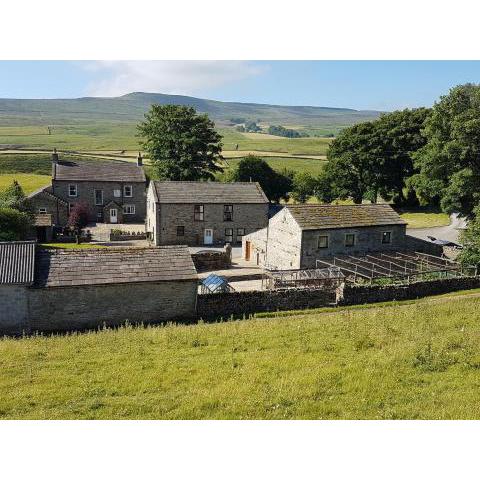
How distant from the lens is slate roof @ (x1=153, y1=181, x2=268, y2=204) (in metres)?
45.9

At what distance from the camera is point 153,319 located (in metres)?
23.3

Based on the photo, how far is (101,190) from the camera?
58.0 metres

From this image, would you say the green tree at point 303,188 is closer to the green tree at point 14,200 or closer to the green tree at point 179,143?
the green tree at point 179,143

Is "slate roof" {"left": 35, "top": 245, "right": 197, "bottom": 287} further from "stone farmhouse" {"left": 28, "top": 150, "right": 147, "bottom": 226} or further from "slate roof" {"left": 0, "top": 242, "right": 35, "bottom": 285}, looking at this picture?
"stone farmhouse" {"left": 28, "top": 150, "right": 147, "bottom": 226}

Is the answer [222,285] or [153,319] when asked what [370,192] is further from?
[153,319]

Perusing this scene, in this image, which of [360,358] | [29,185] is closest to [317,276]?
[360,358]

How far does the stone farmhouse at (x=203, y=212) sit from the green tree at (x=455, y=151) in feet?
54.4

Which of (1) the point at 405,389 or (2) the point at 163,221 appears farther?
(2) the point at 163,221

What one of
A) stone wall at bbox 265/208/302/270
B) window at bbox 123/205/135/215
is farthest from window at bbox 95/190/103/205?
stone wall at bbox 265/208/302/270

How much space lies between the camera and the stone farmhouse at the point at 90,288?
21516 millimetres

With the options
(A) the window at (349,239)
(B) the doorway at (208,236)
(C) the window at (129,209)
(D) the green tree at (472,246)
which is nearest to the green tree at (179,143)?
(C) the window at (129,209)

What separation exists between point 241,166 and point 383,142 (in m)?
17.8

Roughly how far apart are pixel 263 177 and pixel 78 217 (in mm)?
24549

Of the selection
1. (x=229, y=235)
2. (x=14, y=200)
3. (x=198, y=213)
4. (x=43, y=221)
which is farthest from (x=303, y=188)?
(x=14, y=200)
